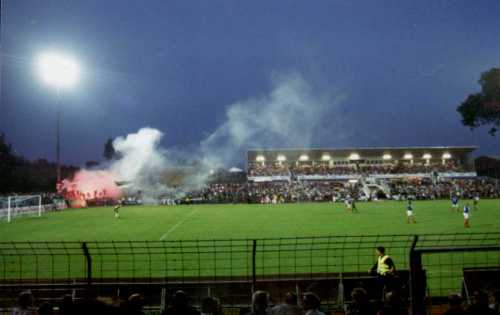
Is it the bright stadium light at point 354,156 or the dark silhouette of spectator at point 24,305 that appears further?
the bright stadium light at point 354,156

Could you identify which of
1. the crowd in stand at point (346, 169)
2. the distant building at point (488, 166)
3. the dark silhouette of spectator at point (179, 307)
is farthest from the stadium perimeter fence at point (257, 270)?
the distant building at point (488, 166)

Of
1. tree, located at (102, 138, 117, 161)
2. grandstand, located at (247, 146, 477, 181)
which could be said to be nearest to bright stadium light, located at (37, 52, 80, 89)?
grandstand, located at (247, 146, 477, 181)

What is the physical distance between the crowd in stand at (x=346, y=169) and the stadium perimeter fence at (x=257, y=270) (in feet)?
190

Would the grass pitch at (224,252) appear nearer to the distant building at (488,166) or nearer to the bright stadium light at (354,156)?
the bright stadium light at (354,156)

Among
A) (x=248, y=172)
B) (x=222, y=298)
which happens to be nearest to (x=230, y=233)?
(x=222, y=298)

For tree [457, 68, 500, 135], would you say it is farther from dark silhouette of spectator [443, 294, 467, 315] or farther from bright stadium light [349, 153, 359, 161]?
dark silhouette of spectator [443, 294, 467, 315]

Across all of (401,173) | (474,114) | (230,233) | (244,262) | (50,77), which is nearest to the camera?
(244,262)

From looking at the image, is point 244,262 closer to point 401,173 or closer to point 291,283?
point 291,283

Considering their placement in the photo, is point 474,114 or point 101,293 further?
point 474,114

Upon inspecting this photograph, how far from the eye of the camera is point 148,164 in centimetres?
7688

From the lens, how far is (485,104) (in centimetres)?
4831

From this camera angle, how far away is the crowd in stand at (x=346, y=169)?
71.6 meters

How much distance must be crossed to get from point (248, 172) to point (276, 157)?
682 cm

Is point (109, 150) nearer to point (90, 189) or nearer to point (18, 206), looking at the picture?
point (90, 189)
